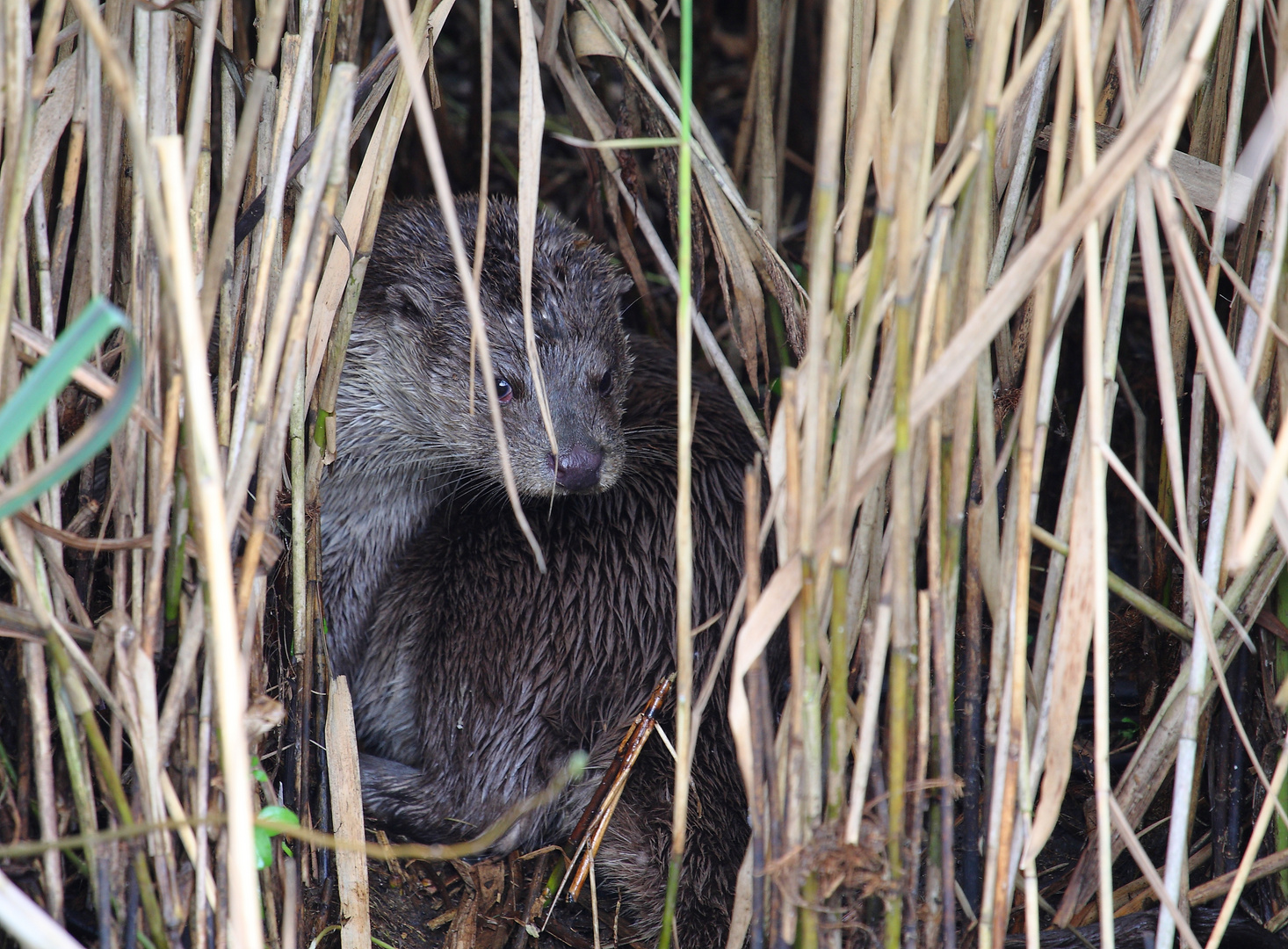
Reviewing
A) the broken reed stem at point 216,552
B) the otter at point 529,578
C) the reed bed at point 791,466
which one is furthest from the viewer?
the otter at point 529,578

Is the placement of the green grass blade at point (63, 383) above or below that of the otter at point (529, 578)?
above

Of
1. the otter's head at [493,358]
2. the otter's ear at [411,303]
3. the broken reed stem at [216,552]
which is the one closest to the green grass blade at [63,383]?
the broken reed stem at [216,552]

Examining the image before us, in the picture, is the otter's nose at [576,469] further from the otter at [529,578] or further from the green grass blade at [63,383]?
the green grass blade at [63,383]

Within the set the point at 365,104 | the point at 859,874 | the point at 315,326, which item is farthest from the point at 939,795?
the point at 365,104

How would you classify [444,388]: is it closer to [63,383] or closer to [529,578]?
[529,578]

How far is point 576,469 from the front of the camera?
2.26 meters

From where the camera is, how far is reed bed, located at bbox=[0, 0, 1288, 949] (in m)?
1.27

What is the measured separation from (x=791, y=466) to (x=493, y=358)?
1.24 meters

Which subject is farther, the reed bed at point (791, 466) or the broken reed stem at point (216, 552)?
the reed bed at point (791, 466)

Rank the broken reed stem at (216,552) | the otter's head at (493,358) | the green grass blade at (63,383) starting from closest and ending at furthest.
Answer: the green grass blade at (63,383), the broken reed stem at (216,552), the otter's head at (493,358)

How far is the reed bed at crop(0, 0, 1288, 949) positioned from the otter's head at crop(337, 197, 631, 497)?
49cm

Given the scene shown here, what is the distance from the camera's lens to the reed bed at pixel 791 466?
4.17 ft

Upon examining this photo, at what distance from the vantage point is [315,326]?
5.98 feet

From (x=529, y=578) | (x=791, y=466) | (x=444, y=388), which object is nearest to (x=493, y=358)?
(x=444, y=388)
